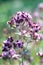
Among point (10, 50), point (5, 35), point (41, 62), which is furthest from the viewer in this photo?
point (5, 35)

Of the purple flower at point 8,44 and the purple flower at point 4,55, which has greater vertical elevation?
the purple flower at point 8,44

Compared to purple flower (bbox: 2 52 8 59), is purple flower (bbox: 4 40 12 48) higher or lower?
higher

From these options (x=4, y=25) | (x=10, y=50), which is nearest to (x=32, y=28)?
(x=10, y=50)

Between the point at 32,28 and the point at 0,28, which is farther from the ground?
the point at 32,28

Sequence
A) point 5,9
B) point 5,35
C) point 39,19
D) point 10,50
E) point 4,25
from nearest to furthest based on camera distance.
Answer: point 10,50
point 5,35
point 39,19
point 4,25
point 5,9

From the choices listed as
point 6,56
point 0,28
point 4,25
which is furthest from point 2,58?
point 4,25

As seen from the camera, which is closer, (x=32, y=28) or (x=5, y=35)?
(x=32, y=28)

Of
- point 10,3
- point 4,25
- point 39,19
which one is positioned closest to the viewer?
point 39,19

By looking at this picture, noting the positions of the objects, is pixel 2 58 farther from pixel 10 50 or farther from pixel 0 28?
pixel 0 28

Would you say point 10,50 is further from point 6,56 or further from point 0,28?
point 0,28
